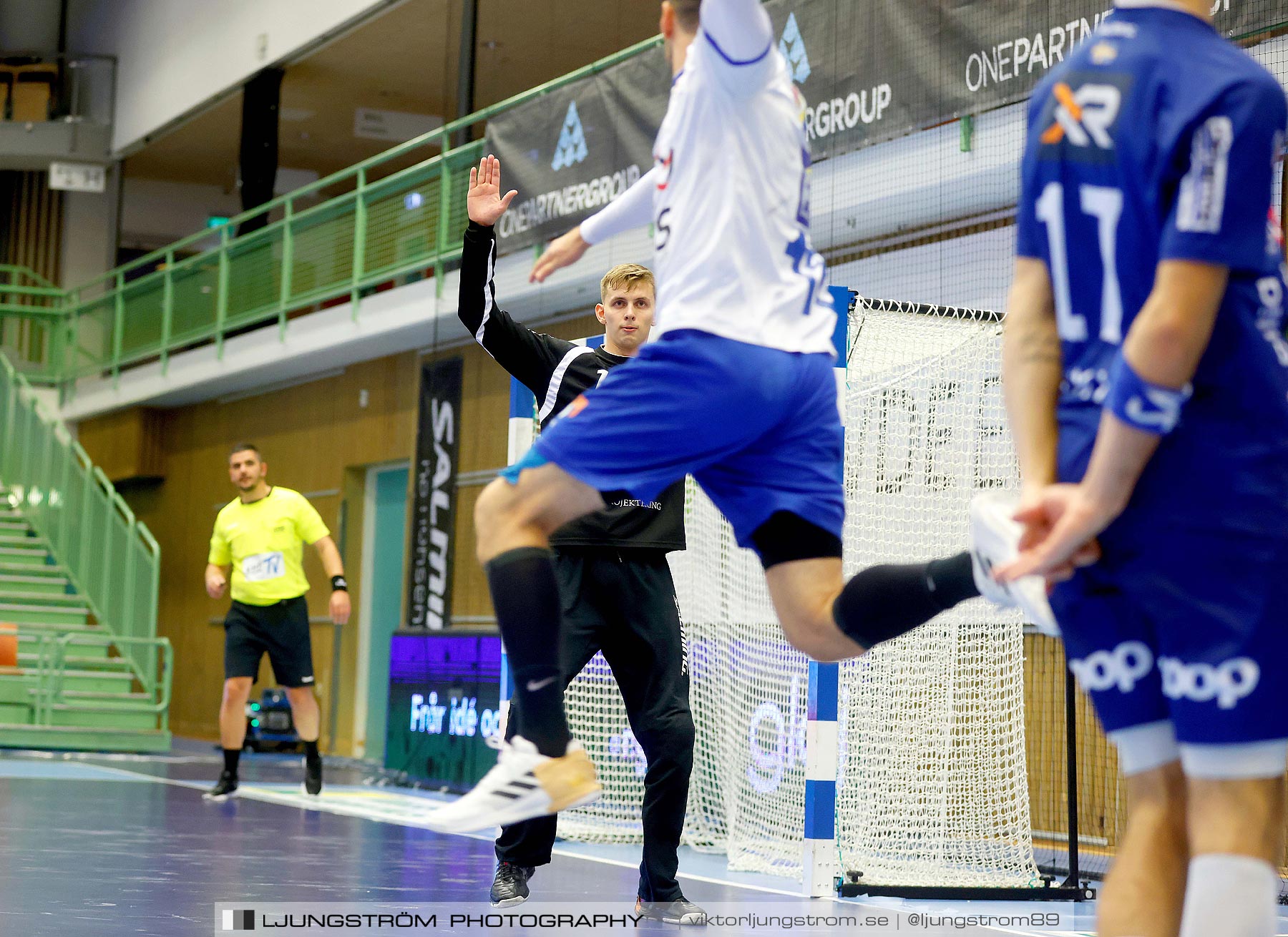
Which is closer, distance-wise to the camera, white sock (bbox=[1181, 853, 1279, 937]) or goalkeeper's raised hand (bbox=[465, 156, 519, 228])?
white sock (bbox=[1181, 853, 1279, 937])

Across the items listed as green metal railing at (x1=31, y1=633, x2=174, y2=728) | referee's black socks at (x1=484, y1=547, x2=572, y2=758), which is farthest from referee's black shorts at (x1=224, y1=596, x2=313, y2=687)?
referee's black socks at (x1=484, y1=547, x2=572, y2=758)

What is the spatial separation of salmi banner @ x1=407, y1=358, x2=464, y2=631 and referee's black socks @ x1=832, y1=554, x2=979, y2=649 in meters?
8.45

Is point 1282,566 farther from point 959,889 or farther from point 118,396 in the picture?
point 118,396

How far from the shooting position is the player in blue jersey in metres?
1.91

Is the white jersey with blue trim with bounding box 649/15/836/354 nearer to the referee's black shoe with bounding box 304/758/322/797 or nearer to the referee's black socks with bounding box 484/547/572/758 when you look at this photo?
the referee's black socks with bounding box 484/547/572/758

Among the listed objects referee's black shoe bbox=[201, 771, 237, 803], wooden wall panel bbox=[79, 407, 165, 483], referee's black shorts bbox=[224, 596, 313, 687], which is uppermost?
wooden wall panel bbox=[79, 407, 165, 483]

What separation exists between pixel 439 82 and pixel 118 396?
6.03 metres

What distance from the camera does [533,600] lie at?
2.88 m

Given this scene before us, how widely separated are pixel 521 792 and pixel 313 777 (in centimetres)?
747

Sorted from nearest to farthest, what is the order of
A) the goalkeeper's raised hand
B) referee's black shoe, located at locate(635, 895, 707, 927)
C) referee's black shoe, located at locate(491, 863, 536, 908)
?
the goalkeeper's raised hand < referee's black shoe, located at locate(635, 895, 707, 927) < referee's black shoe, located at locate(491, 863, 536, 908)

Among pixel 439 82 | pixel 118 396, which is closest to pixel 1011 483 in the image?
pixel 439 82

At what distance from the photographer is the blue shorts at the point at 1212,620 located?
1900 mm

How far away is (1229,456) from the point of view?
6.34 feet

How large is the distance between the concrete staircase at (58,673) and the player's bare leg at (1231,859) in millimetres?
13951
